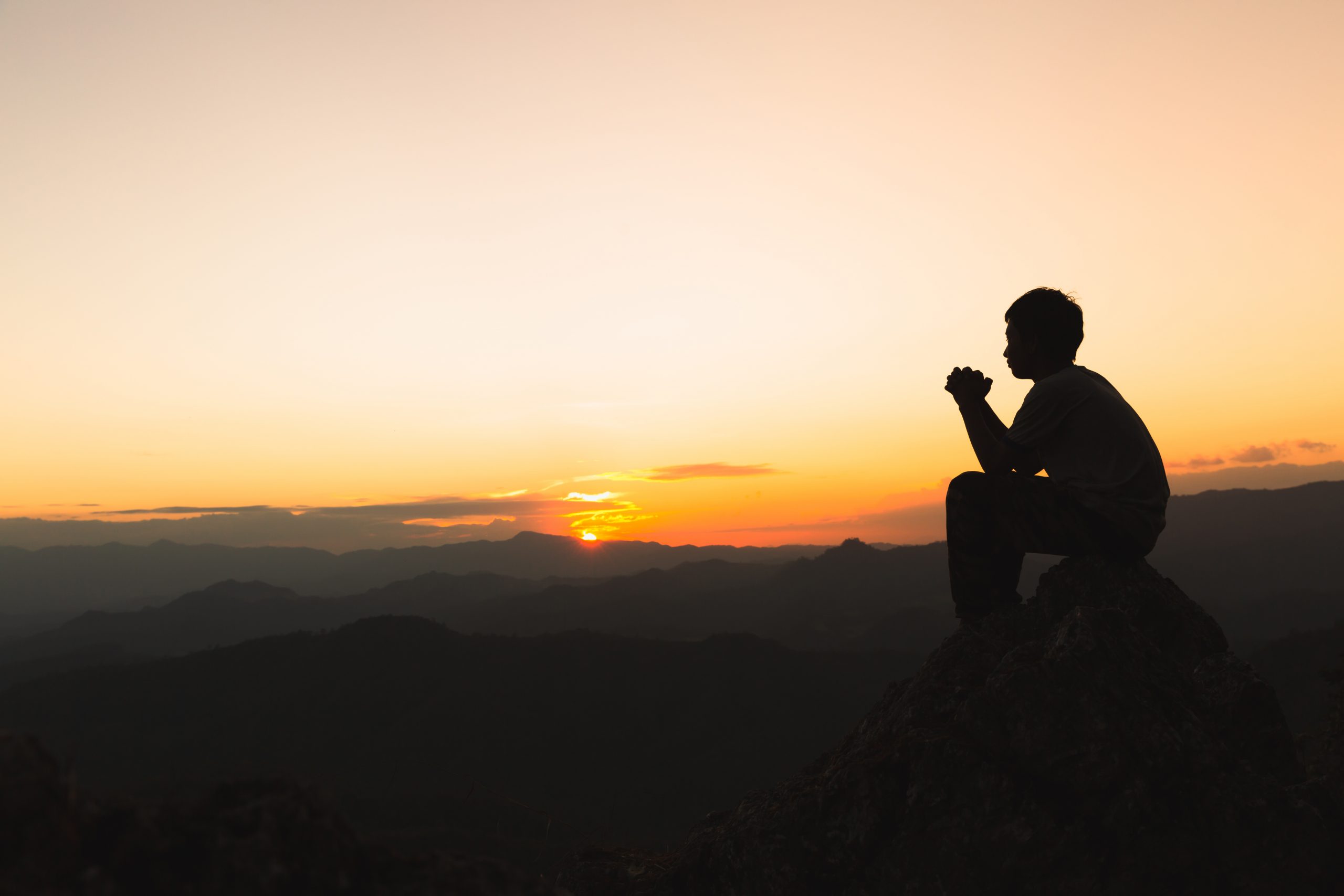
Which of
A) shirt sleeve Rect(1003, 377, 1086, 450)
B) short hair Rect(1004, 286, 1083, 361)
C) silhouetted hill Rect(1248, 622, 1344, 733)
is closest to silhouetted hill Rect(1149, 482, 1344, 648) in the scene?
silhouetted hill Rect(1248, 622, 1344, 733)

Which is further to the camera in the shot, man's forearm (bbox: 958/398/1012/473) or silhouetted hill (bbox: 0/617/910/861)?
silhouetted hill (bbox: 0/617/910/861)

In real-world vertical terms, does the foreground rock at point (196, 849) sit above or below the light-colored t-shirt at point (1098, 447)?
below

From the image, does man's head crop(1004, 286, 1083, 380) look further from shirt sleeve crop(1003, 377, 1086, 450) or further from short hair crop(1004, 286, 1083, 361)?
shirt sleeve crop(1003, 377, 1086, 450)

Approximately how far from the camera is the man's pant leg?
5414 millimetres

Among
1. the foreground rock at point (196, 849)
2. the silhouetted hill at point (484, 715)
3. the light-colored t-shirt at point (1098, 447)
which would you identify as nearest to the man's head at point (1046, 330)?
the light-colored t-shirt at point (1098, 447)

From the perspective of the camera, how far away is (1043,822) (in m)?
3.90

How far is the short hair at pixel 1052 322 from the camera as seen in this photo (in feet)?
19.7

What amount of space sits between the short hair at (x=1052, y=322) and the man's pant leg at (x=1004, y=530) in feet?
3.98

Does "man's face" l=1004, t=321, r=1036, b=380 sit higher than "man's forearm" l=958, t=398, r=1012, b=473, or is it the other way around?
"man's face" l=1004, t=321, r=1036, b=380

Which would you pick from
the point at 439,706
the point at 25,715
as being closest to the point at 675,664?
the point at 439,706

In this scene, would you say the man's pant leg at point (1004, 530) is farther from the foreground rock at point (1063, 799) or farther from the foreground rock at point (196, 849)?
the foreground rock at point (196, 849)

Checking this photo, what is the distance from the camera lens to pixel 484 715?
93500mm

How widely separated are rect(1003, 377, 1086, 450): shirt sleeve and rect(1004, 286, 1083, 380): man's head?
593mm

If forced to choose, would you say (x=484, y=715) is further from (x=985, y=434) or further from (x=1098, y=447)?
(x=1098, y=447)
